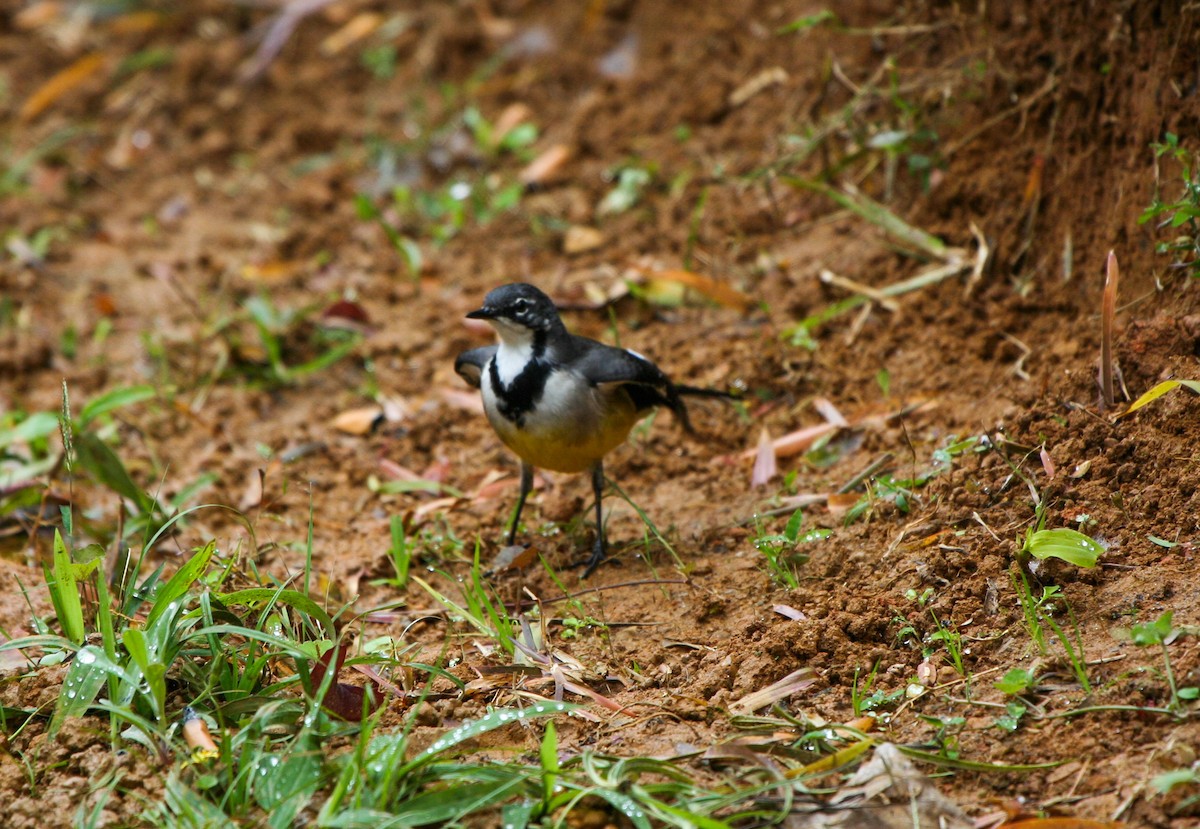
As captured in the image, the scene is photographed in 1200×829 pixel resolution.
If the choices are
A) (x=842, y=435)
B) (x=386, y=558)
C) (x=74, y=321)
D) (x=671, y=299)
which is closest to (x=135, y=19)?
(x=74, y=321)

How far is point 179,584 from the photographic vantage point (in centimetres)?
395

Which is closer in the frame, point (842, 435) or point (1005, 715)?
point (1005, 715)

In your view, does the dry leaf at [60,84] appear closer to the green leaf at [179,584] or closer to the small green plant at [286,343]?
the small green plant at [286,343]

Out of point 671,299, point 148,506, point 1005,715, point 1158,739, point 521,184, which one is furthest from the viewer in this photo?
point 521,184

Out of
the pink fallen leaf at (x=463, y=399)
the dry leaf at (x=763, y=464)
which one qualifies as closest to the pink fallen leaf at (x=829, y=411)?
the dry leaf at (x=763, y=464)

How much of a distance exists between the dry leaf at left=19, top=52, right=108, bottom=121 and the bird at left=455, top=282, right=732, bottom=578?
20.3 feet

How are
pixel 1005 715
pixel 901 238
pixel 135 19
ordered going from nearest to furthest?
pixel 1005 715 < pixel 901 238 < pixel 135 19

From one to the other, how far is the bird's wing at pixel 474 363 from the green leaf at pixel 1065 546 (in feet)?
8.26

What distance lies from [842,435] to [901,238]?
1.29 metres

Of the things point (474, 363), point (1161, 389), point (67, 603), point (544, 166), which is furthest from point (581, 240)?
point (67, 603)

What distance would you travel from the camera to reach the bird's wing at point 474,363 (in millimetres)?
5535

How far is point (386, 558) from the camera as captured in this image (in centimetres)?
522

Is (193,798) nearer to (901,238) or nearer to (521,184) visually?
(901,238)

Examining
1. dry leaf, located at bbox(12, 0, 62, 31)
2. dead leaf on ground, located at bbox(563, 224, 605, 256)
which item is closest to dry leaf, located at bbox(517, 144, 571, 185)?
dead leaf on ground, located at bbox(563, 224, 605, 256)
